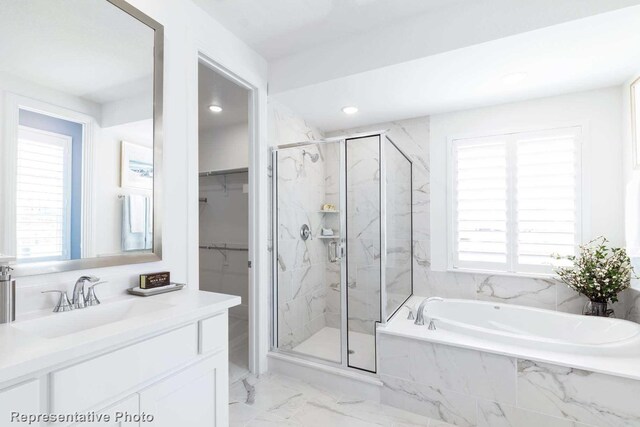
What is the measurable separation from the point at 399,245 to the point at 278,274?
111cm

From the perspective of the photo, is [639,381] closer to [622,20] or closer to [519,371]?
[519,371]

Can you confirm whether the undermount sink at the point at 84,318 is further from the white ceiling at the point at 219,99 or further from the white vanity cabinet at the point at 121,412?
the white ceiling at the point at 219,99

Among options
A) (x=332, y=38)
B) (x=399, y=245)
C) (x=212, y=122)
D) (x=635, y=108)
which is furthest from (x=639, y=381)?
(x=212, y=122)

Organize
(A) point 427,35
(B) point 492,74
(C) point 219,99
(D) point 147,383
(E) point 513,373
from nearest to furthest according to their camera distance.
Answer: (D) point 147,383 < (E) point 513,373 < (A) point 427,35 < (B) point 492,74 < (C) point 219,99

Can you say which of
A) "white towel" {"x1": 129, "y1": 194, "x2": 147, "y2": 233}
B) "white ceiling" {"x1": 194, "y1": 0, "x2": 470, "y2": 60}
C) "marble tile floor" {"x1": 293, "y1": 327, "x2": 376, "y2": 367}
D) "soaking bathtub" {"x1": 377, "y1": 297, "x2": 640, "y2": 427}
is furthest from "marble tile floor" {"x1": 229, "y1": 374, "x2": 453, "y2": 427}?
"white ceiling" {"x1": 194, "y1": 0, "x2": 470, "y2": 60}

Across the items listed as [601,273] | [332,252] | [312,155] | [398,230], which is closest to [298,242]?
[332,252]

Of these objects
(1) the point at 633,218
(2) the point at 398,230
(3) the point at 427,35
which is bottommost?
(2) the point at 398,230

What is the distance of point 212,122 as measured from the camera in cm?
382

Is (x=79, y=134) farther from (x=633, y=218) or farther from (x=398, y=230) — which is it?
(x=633, y=218)

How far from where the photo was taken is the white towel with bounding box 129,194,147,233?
1.59 m

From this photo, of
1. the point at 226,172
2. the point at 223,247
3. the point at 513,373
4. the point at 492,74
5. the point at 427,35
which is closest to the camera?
the point at 513,373

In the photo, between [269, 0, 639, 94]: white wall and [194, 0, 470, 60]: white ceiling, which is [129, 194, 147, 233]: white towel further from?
[269, 0, 639, 94]: white wall

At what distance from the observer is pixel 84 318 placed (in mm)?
1250

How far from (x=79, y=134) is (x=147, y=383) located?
112 centimetres
